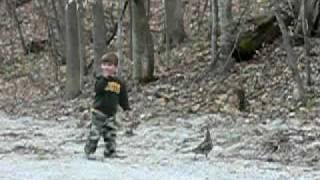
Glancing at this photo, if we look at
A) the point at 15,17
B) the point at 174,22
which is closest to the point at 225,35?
the point at 174,22

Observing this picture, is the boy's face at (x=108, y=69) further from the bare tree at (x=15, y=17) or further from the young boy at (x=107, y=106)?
the bare tree at (x=15, y=17)

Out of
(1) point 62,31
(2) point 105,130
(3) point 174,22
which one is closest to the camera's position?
Answer: (2) point 105,130

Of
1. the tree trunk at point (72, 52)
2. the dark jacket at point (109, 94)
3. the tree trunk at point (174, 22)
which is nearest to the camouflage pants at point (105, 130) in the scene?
the dark jacket at point (109, 94)

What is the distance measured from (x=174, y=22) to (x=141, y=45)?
5.33 metres

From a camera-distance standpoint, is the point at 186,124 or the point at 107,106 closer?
the point at 107,106

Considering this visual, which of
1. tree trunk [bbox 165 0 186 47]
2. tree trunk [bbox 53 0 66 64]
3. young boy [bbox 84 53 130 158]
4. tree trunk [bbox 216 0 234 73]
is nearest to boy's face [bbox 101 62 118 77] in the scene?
young boy [bbox 84 53 130 158]

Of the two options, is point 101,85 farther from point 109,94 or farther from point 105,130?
point 105,130

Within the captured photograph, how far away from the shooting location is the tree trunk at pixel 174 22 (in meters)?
27.1

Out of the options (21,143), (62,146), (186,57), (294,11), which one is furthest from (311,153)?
(186,57)

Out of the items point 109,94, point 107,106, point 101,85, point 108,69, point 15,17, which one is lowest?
point 107,106

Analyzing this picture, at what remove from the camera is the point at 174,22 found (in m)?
27.3

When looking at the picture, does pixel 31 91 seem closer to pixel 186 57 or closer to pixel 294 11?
pixel 186 57

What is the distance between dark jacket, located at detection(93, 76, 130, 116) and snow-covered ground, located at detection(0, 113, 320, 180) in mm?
776

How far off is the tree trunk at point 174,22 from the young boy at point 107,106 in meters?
15.2
